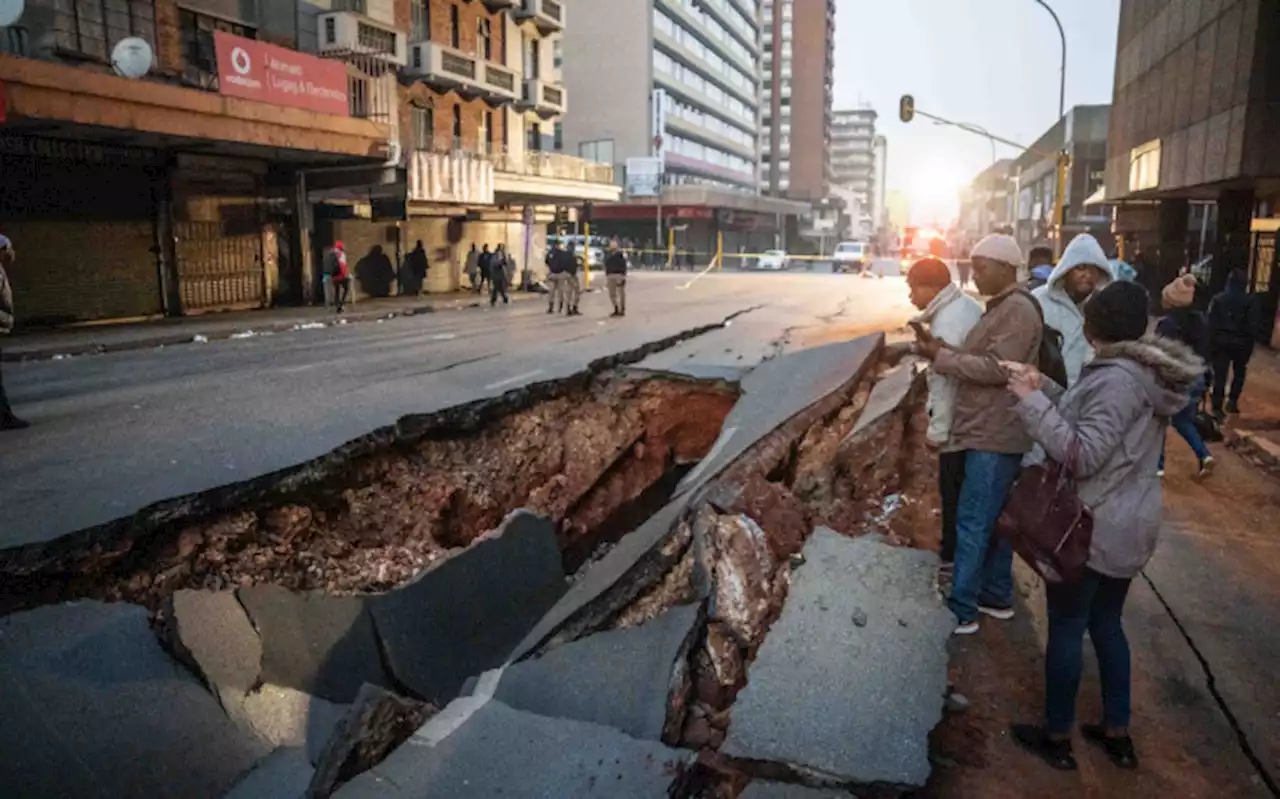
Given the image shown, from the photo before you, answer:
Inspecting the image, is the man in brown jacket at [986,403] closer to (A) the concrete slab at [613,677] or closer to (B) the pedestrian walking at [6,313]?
(A) the concrete slab at [613,677]

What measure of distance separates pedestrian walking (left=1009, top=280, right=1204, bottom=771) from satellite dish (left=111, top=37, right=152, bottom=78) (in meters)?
16.6

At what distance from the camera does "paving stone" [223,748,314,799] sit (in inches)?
119

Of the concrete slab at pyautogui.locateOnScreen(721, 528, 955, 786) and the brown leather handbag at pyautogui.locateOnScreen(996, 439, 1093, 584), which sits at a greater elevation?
the brown leather handbag at pyautogui.locateOnScreen(996, 439, 1093, 584)

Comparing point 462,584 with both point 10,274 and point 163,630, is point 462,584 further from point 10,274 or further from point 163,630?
point 10,274

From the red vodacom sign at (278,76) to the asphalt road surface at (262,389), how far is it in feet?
15.7

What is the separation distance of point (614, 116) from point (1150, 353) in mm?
66393

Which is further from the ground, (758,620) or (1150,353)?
(1150,353)

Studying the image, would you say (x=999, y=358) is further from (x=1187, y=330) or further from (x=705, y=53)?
(x=705, y=53)

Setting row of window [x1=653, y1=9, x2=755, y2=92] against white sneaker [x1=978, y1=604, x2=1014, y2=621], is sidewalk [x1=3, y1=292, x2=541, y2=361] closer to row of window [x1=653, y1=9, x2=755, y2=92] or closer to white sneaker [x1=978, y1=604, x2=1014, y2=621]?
white sneaker [x1=978, y1=604, x2=1014, y2=621]

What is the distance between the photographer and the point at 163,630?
3.73m

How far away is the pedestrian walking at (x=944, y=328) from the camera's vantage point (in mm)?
4273

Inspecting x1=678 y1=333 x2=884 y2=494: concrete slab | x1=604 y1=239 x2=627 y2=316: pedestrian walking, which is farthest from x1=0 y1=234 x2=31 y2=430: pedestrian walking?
x1=604 y1=239 x2=627 y2=316: pedestrian walking

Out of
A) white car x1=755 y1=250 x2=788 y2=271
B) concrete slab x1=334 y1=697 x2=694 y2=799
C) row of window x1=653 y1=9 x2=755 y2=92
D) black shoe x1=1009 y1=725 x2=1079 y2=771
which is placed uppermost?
row of window x1=653 y1=9 x2=755 y2=92

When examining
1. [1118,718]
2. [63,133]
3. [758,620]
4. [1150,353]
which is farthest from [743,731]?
[63,133]
